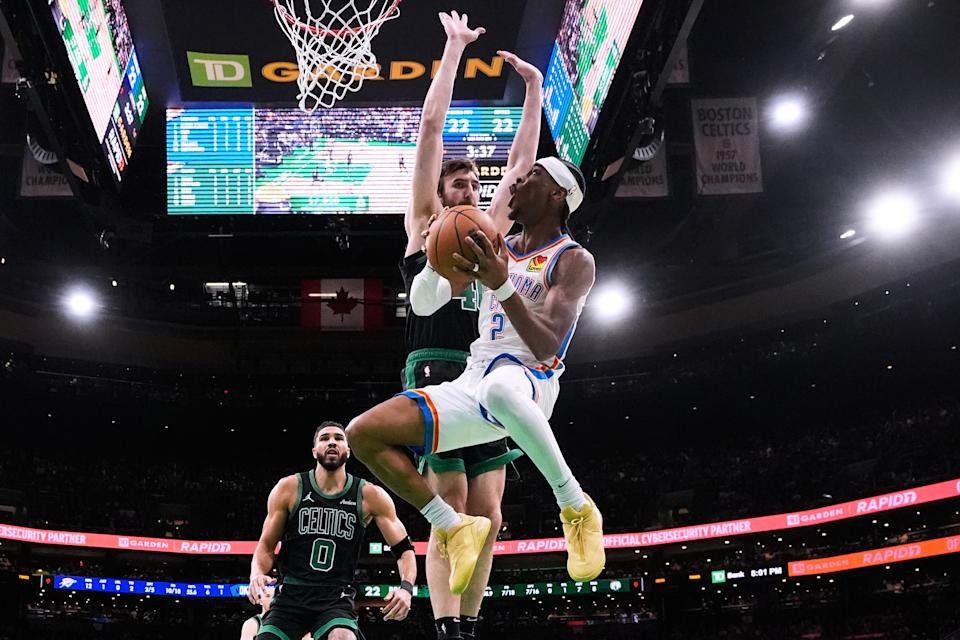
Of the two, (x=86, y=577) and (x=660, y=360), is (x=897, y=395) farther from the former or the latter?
(x=86, y=577)

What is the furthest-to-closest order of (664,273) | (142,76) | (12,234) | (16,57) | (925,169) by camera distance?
(664,273) → (12,234) → (925,169) → (142,76) → (16,57)

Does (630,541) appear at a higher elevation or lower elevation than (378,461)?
higher

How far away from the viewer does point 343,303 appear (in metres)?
20.3

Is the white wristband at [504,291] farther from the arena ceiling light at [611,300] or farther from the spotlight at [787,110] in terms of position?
the arena ceiling light at [611,300]

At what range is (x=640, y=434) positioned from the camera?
30.1 m

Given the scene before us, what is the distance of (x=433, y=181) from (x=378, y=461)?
1560 millimetres

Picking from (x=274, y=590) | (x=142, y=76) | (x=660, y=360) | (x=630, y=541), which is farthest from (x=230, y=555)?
(x=274, y=590)

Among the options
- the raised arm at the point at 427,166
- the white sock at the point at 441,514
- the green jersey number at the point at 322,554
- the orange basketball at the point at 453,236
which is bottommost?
the white sock at the point at 441,514

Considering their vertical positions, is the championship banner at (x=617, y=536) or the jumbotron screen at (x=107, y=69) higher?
the jumbotron screen at (x=107, y=69)

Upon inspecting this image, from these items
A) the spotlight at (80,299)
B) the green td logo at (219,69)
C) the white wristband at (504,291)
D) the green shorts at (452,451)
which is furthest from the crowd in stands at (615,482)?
the white wristband at (504,291)

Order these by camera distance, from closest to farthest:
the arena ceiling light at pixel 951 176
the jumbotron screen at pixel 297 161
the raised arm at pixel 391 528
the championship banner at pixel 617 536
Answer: the raised arm at pixel 391 528 → the jumbotron screen at pixel 297 161 → the arena ceiling light at pixel 951 176 → the championship banner at pixel 617 536

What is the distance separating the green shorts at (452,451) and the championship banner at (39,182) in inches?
388

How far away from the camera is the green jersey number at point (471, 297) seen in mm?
5168

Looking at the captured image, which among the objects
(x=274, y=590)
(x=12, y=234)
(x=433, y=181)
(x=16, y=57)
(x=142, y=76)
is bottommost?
(x=274, y=590)
